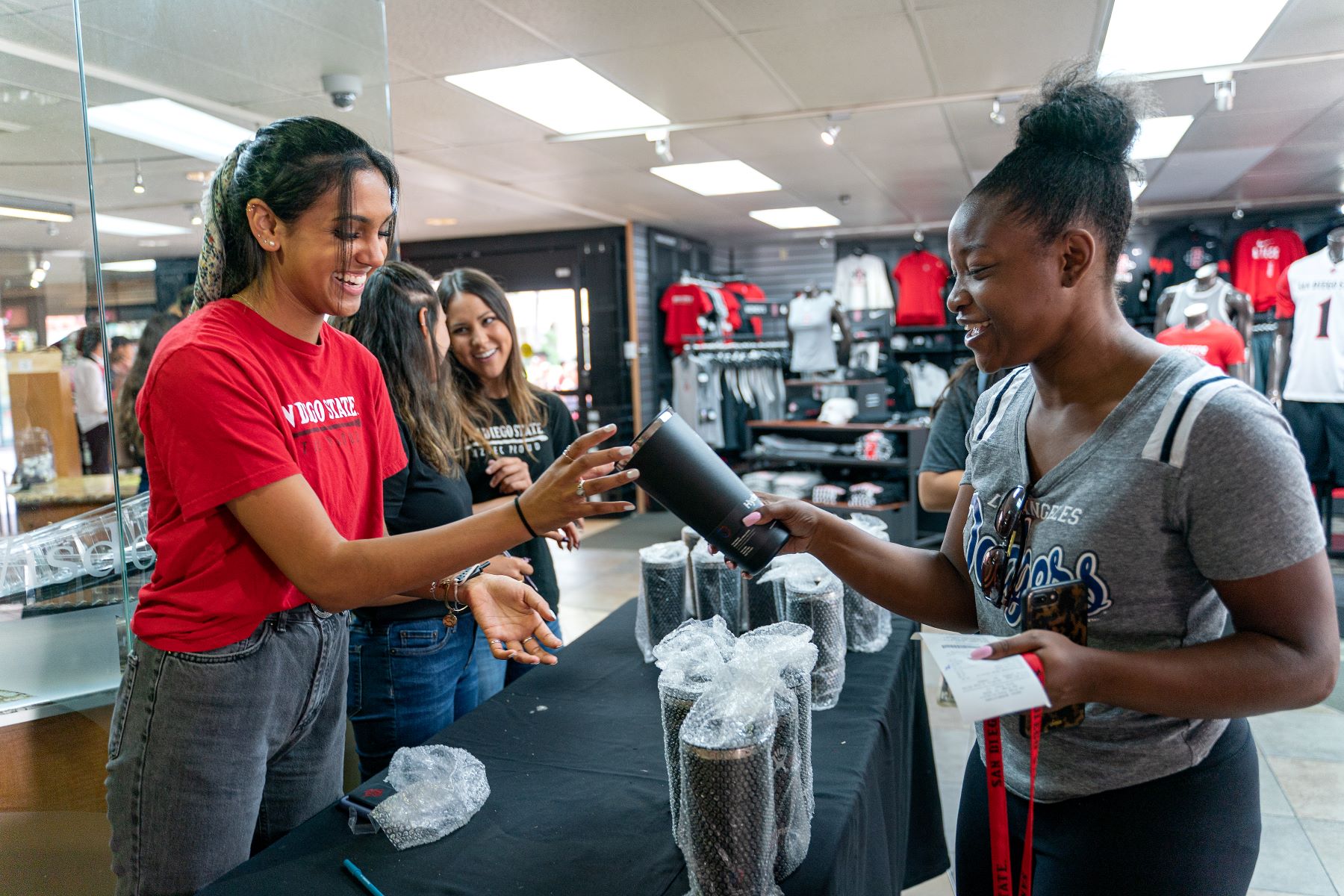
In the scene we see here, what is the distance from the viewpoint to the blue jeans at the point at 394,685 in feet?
6.33

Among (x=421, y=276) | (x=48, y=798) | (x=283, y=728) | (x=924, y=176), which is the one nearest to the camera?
(x=283, y=728)

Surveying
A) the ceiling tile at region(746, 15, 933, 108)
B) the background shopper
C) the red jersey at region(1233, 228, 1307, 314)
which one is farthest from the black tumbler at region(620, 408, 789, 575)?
the red jersey at region(1233, 228, 1307, 314)

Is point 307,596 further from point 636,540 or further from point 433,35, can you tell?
point 636,540

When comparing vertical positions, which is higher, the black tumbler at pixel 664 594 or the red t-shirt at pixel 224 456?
the red t-shirt at pixel 224 456

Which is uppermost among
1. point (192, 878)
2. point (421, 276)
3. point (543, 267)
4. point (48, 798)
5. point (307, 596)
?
point (543, 267)

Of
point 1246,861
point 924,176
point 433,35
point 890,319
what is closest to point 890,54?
point 433,35

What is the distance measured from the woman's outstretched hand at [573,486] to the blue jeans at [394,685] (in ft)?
2.91

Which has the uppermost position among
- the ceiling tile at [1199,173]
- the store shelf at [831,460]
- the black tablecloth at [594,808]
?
the ceiling tile at [1199,173]

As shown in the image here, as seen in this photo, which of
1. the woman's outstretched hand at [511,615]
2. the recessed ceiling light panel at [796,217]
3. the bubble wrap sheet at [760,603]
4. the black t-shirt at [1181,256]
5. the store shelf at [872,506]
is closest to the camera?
the woman's outstretched hand at [511,615]

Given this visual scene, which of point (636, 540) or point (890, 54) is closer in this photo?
point (890, 54)

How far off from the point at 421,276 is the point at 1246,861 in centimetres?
204

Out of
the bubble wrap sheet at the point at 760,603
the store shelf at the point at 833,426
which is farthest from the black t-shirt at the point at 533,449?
the store shelf at the point at 833,426

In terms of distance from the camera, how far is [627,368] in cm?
927

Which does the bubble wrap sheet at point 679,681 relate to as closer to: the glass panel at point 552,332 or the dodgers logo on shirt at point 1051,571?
the dodgers logo on shirt at point 1051,571
